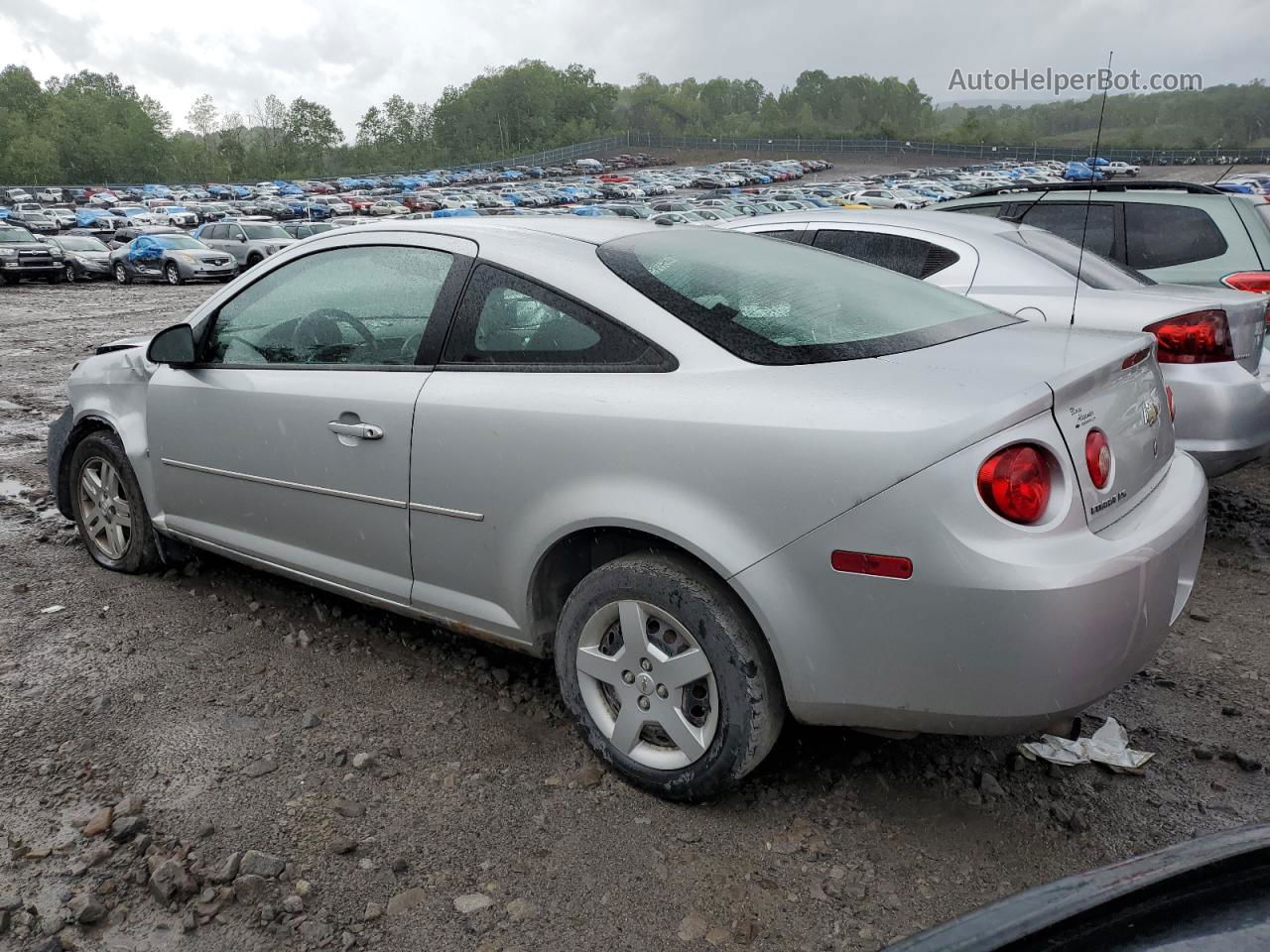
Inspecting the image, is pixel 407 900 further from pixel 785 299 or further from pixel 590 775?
pixel 785 299

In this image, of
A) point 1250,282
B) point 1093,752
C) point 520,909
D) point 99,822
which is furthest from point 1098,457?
point 1250,282

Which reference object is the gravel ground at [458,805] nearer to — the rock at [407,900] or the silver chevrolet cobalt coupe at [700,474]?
the rock at [407,900]

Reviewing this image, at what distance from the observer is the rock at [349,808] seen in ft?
9.00

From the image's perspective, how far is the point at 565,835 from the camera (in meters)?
2.64

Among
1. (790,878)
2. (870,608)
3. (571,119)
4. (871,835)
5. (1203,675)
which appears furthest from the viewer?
(571,119)

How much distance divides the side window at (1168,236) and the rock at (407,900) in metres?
5.62

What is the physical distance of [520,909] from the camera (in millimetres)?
2375

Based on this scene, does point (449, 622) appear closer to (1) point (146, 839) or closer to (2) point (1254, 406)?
(1) point (146, 839)

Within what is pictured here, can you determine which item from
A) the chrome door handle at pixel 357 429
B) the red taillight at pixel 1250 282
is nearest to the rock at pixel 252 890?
the chrome door handle at pixel 357 429

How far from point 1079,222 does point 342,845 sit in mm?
5833

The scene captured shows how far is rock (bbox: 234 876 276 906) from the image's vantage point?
2412 mm

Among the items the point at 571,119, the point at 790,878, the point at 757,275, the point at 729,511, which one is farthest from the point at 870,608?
the point at 571,119

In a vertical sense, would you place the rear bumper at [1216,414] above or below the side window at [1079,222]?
below

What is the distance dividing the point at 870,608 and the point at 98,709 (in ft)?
8.21
